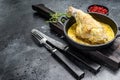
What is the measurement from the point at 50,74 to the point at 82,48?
251 millimetres

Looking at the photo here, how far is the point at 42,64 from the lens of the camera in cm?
130

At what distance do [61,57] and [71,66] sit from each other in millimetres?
102

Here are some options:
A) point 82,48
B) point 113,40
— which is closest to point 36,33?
point 82,48

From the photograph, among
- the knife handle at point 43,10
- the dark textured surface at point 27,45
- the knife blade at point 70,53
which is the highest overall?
the knife handle at point 43,10

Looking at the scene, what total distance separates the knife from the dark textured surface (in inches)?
1.3

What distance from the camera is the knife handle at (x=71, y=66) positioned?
1.18 metres

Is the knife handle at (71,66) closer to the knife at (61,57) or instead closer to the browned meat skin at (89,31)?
the knife at (61,57)

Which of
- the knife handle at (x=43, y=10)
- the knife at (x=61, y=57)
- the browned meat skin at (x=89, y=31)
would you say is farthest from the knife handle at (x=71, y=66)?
the knife handle at (x=43, y=10)

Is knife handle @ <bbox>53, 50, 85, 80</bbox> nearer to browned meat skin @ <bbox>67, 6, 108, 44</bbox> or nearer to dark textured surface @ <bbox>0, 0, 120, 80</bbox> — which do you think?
dark textured surface @ <bbox>0, 0, 120, 80</bbox>

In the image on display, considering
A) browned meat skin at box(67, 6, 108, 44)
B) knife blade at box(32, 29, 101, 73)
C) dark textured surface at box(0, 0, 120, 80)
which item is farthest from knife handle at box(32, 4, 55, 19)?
browned meat skin at box(67, 6, 108, 44)

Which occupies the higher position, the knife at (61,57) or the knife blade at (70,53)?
the knife blade at (70,53)

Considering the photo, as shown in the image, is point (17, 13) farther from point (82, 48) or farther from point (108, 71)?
point (108, 71)

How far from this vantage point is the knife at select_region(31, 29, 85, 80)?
1.18m

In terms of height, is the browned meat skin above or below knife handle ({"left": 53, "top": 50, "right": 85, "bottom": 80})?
above
